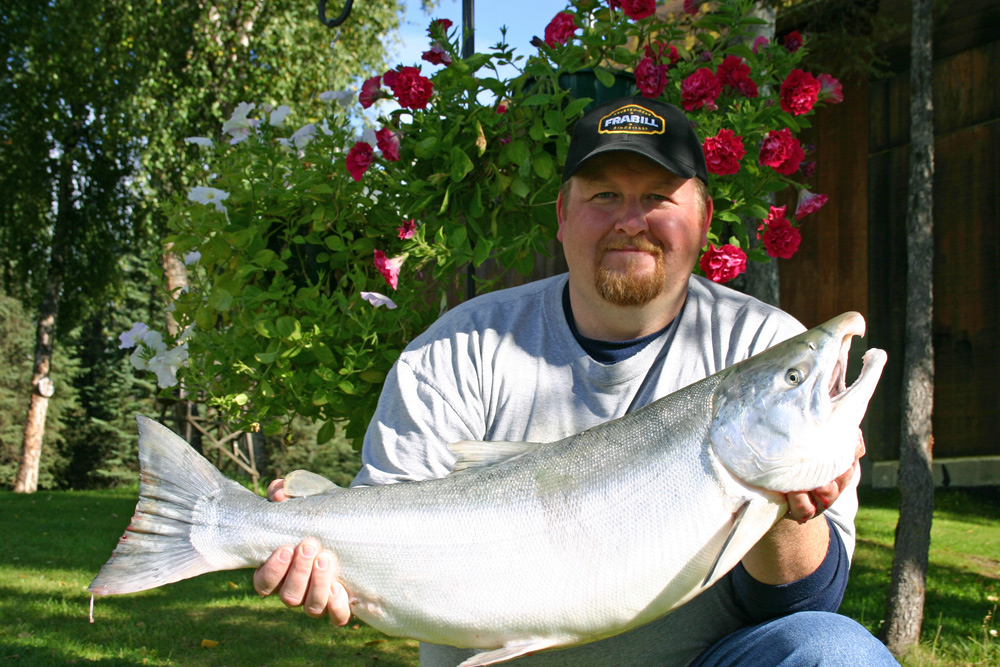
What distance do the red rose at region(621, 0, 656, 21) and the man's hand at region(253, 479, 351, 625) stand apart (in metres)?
2.01

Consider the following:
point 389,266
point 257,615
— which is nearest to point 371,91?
point 389,266

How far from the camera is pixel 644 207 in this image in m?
2.44

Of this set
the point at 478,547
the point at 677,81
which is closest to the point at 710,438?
the point at 478,547

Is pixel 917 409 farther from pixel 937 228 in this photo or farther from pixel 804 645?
pixel 804 645

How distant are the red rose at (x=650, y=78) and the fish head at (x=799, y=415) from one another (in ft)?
4.60

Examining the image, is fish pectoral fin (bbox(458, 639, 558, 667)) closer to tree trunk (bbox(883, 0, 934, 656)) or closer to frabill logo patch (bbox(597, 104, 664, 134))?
frabill logo patch (bbox(597, 104, 664, 134))

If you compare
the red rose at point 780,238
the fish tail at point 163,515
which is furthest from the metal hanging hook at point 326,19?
the fish tail at point 163,515

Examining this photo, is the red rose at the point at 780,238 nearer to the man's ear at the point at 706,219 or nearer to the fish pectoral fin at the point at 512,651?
the man's ear at the point at 706,219

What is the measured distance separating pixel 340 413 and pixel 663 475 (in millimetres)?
1719

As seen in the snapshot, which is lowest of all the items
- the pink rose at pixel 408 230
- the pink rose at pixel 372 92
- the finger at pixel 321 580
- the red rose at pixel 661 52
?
the finger at pixel 321 580

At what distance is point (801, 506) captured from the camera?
1.72 m

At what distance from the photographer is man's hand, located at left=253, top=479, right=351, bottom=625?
1.87 metres

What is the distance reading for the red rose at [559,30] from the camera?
2.90 meters

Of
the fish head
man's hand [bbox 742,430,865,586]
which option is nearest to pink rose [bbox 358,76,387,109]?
the fish head
